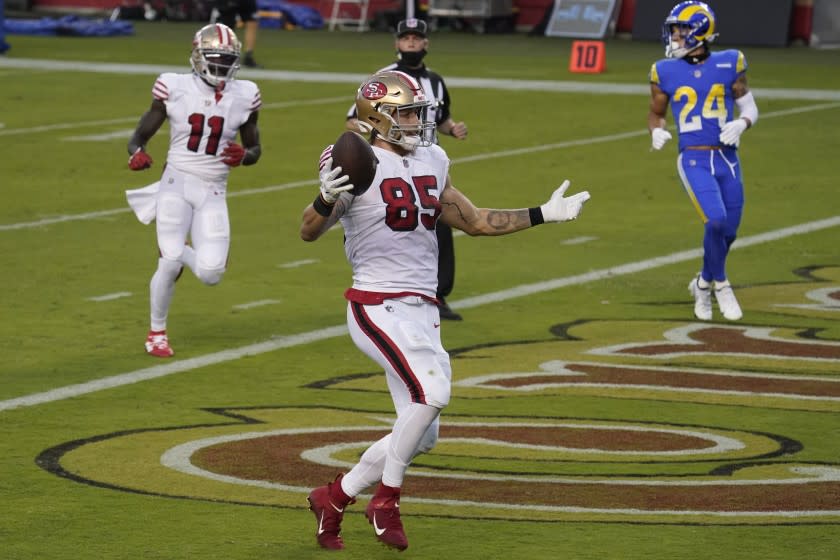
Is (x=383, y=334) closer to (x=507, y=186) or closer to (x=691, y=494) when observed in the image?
(x=691, y=494)

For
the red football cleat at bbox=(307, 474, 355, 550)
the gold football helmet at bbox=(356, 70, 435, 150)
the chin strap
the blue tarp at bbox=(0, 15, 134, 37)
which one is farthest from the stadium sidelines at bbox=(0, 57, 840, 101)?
the red football cleat at bbox=(307, 474, 355, 550)

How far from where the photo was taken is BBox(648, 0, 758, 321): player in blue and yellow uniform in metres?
11.9

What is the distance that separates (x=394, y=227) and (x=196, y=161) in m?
4.02

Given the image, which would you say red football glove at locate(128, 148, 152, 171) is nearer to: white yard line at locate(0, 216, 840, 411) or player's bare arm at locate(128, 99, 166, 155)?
player's bare arm at locate(128, 99, 166, 155)

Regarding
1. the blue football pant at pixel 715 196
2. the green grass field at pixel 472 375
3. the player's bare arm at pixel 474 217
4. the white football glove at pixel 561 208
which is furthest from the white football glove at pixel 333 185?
the blue football pant at pixel 715 196

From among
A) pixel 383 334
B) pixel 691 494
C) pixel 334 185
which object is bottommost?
A: pixel 691 494

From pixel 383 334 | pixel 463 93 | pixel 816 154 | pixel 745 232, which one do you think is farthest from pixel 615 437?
pixel 463 93

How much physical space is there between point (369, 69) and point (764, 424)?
63.9 feet

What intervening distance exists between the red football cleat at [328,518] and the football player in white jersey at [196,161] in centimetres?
378

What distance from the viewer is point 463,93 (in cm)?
2480

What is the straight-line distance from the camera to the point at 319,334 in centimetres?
1128

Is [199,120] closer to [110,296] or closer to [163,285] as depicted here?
[163,285]

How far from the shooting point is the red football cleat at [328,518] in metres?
6.71

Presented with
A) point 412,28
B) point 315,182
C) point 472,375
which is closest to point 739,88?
point 412,28
